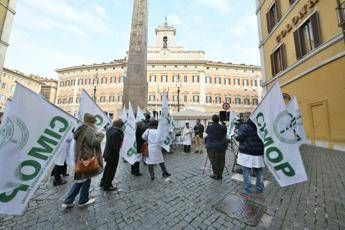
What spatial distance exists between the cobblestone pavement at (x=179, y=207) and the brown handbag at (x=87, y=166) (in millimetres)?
693

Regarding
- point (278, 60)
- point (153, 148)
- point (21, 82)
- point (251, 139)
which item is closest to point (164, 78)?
point (278, 60)

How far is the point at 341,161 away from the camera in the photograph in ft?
20.6

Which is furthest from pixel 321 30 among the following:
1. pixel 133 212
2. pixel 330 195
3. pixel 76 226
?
pixel 76 226

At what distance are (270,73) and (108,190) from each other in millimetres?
15838

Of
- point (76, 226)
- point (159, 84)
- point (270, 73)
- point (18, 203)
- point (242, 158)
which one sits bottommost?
point (76, 226)

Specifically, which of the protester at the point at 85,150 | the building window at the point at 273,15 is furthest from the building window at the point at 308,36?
the protester at the point at 85,150

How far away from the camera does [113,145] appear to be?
13.9ft

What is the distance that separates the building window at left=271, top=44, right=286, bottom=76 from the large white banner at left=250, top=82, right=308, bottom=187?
40.3ft

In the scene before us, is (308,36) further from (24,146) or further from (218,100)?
(218,100)

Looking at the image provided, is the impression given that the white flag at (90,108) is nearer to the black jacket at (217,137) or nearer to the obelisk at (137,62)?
the black jacket at (217,137)

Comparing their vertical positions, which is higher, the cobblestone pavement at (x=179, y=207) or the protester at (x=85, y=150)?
the protester at (x=85, y=150)

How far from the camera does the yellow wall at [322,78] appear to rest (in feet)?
27.3

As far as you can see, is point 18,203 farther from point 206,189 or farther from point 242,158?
point 242,158

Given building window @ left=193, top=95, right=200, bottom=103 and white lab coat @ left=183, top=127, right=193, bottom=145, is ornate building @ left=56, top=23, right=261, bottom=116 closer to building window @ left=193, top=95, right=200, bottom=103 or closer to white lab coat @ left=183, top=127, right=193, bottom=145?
building window @ left=193, top=95, right=200, bottom=103
